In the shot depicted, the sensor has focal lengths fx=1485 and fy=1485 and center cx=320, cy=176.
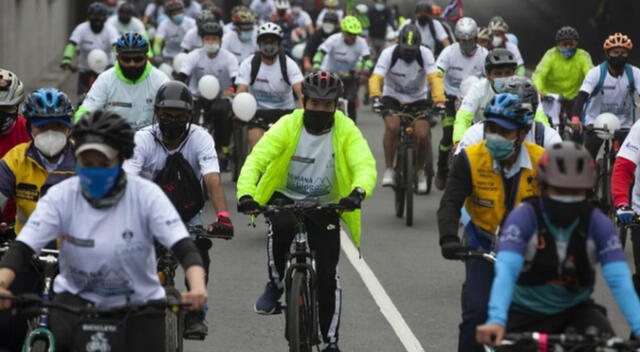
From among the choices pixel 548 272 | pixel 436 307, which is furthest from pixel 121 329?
pixel 436 307

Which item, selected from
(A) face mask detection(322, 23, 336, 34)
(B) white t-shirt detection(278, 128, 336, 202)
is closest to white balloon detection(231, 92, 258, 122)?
(B) white t-shirt detection(278, 128, 336, 202)

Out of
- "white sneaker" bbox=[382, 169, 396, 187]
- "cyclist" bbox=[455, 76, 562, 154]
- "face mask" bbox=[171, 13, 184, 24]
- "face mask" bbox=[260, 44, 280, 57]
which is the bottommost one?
"white sneaker" bbox=[382, 169, 396, 187]

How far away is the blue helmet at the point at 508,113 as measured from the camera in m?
8.21

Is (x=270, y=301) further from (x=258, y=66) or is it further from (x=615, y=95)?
(x=258, y=66)

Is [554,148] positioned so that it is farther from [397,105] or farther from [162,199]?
[397,105]

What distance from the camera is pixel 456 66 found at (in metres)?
18.1

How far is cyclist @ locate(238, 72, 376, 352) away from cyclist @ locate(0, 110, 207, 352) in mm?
2453

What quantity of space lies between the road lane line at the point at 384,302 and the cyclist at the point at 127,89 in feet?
7.42

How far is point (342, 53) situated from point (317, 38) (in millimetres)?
2423

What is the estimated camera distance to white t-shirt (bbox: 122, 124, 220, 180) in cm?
952

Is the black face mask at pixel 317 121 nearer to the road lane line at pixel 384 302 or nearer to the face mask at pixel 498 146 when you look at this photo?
the face mask at pixel 498 146

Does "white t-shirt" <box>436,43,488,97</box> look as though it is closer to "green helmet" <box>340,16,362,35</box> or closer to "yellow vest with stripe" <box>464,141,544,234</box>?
"green helmet" <box>340,16,362,35</box>

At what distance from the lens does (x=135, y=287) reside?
709cm

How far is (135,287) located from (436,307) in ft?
17.7
